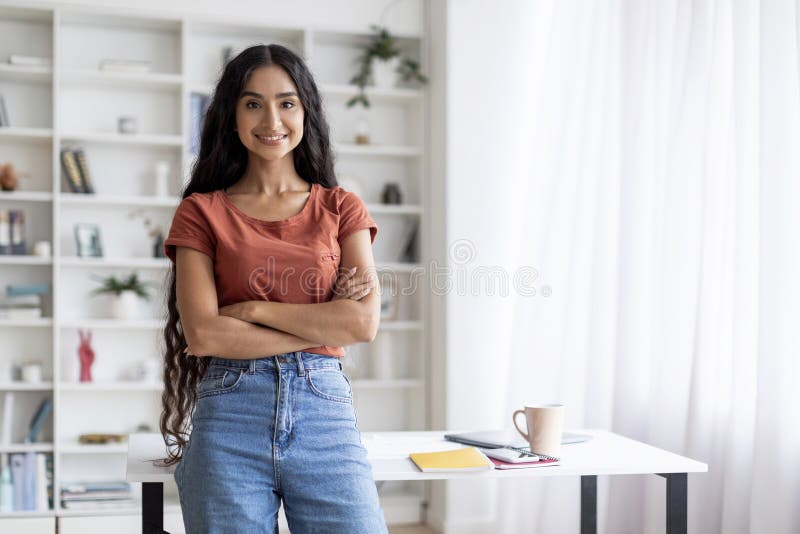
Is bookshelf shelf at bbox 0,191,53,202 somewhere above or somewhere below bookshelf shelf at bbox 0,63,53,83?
below

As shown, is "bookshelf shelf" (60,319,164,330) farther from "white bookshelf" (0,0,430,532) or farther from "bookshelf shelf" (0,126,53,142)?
"bookshelf shelf" (0,126,53,142)

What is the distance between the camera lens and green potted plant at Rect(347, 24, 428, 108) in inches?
157

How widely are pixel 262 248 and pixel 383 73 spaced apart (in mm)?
2531

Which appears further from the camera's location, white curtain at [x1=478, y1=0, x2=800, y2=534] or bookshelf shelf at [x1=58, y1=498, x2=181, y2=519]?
bookshelf shelf at [x1=58, y1=498, x2=181, y2=519]

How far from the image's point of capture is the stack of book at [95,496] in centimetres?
369

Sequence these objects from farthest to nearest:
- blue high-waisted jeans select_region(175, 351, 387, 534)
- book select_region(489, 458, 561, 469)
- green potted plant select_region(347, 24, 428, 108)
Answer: green potted plant select_region(347, 24, 428, 108), book select_region(489, 458, 561, 469), blue high-waisted jeans select_region(175, 351, 387, 534)

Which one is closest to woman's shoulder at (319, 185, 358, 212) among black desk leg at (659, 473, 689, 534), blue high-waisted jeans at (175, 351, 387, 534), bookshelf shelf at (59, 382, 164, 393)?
blue high-waisted jeans at (175, 351, 387, 534)

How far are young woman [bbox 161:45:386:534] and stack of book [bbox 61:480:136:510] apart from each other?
207 centimetres

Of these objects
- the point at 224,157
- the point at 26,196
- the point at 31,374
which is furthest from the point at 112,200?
the point at 224,157

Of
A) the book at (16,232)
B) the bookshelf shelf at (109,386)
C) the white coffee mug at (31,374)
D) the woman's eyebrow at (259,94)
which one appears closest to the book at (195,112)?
the book at (16,232)

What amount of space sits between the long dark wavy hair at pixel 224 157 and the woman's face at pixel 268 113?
0.02m

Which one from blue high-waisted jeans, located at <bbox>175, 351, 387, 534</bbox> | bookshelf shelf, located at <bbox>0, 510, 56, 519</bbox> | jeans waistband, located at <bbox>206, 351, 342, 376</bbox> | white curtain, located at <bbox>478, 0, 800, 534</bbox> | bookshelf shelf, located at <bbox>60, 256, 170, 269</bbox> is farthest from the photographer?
bookshelf shelf, located at <bbox>60, 256, 170, 269</bbox>

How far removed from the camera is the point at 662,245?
9.14 feet

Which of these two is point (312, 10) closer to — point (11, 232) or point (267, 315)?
point (11, 232)
